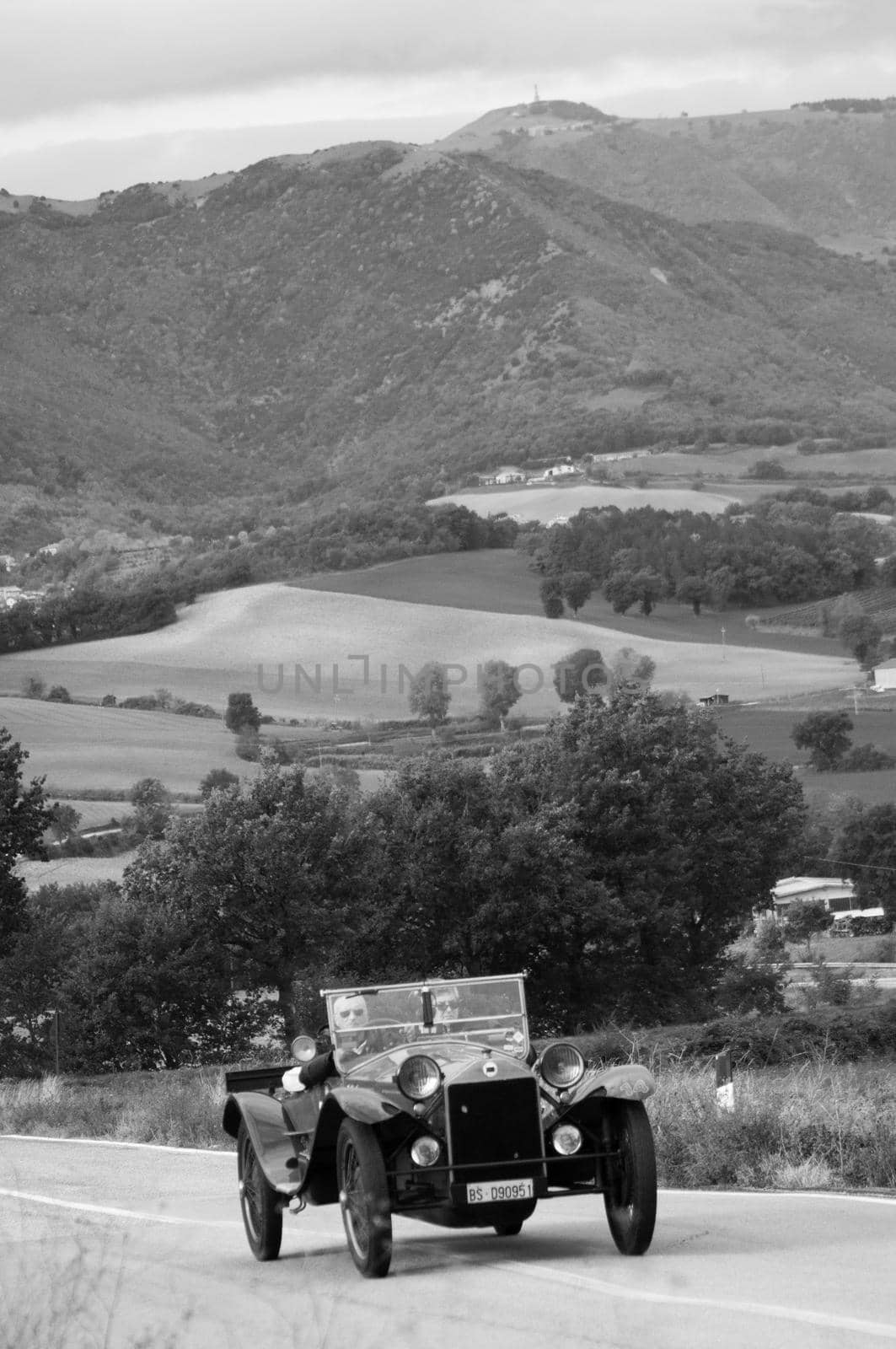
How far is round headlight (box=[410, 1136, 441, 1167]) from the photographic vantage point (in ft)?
30.8

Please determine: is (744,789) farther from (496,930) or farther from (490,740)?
(490,740)

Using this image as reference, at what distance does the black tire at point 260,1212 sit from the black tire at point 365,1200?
2.51ft

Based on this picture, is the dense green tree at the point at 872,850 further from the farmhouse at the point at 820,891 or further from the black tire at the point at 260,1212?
the black tire at the point at 260,1212

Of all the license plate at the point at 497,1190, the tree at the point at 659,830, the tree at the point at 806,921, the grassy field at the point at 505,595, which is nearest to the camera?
the license plate at the point at 497,1190

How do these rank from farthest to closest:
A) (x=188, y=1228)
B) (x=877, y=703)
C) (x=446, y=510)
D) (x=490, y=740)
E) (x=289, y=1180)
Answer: (x=446, y=510)
(x=877, y=703)
(x=490, y=740)
(x=188, y=1228)
(x=289, y=1180)

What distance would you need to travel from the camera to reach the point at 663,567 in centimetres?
15900

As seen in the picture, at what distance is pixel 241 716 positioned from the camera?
396 ft

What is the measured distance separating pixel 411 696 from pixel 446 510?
6862 cm

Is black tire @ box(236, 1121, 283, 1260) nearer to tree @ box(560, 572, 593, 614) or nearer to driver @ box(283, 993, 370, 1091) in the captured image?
driver @ box(283, 993, 370, 1091)

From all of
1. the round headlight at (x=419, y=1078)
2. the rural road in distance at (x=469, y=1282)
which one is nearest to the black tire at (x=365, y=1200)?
the rural road in distance at (x=469, y=1282)

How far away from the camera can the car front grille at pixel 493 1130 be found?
9.36 metres

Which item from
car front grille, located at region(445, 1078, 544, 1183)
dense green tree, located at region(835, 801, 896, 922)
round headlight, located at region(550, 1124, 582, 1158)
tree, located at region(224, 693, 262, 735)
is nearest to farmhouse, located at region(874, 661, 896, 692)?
dense green tree, located at region(835, 801, 896, 922)

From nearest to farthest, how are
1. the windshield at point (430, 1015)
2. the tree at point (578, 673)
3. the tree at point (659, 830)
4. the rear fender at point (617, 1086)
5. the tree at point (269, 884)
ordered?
the rear fender at point (617, 1086) → the windshield at point (430, 1015) → the tree at point (269, 884) → the tree at point (659, 830) → the tree at point (578, 673)

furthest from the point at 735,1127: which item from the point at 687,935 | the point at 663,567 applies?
the point at 663,567
